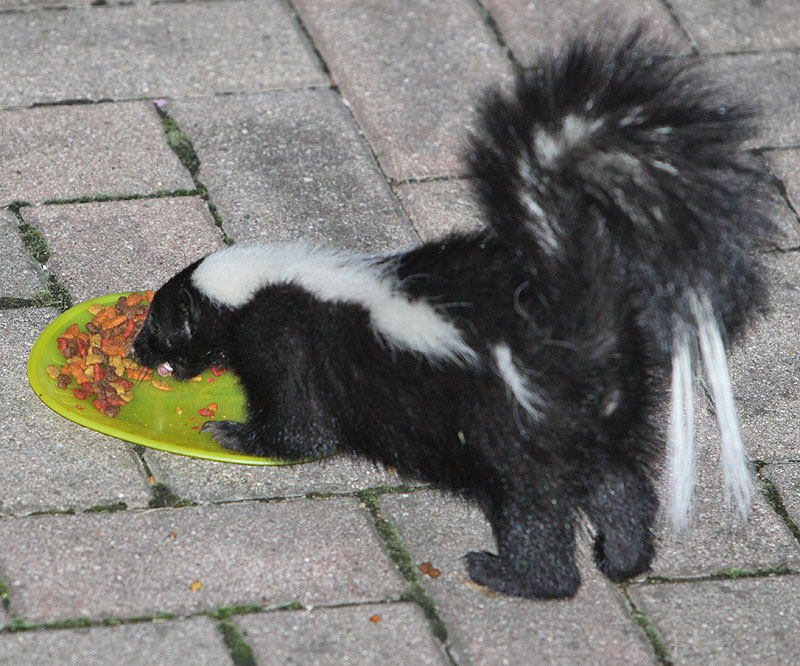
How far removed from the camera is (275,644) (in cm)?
322

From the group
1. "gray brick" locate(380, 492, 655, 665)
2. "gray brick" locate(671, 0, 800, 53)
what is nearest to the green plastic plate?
"gray brick" locate(380, 492, 655, 665)

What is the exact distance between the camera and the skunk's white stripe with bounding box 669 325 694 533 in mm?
3123

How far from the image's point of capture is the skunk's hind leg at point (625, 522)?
11.5 ft

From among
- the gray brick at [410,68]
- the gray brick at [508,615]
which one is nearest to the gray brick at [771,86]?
the gray brick at [410,68]

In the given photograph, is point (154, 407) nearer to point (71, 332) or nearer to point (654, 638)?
point (71, 332)

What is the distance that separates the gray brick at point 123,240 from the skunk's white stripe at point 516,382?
1.78 m

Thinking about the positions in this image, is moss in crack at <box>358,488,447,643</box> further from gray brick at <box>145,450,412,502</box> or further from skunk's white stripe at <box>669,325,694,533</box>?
skunk's white stripe at <box>669,325,694,533</box>

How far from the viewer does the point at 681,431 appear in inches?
132

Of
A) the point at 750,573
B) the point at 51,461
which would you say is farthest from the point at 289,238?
the point at 750,573

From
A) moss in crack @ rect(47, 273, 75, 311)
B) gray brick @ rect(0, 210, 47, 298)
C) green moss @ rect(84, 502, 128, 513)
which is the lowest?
gray brick @ rect(0, 210, 47, 298)

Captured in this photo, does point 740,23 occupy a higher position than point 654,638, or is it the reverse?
point 740,23

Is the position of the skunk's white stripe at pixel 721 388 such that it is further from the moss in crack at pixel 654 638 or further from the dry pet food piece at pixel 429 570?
the dry pet food piece at pixel 429 570

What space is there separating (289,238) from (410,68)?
59.7 inches

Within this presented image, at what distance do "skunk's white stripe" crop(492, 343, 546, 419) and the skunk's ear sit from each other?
1.13 metres
